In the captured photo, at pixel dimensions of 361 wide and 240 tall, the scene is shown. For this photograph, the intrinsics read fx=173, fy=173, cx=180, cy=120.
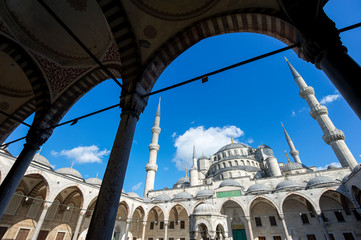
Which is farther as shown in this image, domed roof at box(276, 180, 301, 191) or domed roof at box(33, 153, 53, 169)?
domed roof at box(276, 180, 301, 191)

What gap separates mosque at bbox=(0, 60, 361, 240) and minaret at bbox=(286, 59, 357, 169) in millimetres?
76

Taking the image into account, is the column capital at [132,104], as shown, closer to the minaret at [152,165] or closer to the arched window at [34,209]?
the arched window at [34,209]

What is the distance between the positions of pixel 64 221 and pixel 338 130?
2872 centimetres

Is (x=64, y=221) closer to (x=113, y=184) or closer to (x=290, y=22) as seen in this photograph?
(x=113, y=184)

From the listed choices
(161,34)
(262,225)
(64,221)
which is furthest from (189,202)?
(161,34)

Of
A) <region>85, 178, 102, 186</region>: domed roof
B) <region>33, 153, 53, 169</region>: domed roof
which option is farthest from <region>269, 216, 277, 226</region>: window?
<region>33, 153, 53, 169</region>: domed roof

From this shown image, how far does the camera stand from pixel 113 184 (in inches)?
118

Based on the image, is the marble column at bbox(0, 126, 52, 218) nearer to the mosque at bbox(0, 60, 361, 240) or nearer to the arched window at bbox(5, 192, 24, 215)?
the mosque at bbox(0, 60, 361, 240)

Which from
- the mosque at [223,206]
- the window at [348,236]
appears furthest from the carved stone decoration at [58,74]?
the window at [348,236]

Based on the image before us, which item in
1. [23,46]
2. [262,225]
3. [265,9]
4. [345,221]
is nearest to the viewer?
[265,9]

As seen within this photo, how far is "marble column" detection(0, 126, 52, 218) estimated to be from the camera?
182 inches

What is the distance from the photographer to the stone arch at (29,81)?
18.0ft

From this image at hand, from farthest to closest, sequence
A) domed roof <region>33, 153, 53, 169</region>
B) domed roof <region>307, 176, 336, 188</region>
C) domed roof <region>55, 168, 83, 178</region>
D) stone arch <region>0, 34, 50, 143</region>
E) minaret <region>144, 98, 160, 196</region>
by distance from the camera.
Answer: minaret <region>144, 98, 160, 196</region> < domed roof <region>55, 168, 83, 178</region> < domed roof <region>33, 153, 53, 169</region> < domed roof <region>307, 176, 336, 188</region> < stone arch <region>0, 34, 50, 143</region>

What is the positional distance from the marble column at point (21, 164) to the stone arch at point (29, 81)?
0.75 metres
